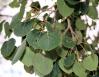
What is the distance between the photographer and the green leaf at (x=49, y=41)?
65cm

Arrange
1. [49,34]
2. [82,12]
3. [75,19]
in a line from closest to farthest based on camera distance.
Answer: [49,34] < [82,12] < [75,19]

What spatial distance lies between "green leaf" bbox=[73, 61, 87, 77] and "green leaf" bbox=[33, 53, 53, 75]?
2.8 inches

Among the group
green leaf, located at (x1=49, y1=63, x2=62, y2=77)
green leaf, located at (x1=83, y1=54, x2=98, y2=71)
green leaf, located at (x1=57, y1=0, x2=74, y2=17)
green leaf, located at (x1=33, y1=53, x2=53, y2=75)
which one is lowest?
green leaf, located at (x1=49, y1=63, x2=62, y2=77)

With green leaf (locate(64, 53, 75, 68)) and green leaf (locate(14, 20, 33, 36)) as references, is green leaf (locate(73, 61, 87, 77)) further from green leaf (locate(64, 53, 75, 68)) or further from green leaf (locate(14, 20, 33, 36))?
green leaf (locate(14, 20, 33, 36))

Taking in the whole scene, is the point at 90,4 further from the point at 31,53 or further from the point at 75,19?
the point at 31,53

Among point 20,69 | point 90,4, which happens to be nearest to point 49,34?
point 90,4

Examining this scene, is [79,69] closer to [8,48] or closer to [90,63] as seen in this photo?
[90,63]

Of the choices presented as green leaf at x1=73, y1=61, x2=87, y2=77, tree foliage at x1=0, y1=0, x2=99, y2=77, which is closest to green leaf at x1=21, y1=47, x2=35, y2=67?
tree foliage at x1=0, y1=0, x2=99, y2=77

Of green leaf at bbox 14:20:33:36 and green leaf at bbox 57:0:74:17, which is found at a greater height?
green leaf at bbox 57:0:74:17

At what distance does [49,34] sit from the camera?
673mm

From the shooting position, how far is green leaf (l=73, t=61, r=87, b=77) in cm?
75

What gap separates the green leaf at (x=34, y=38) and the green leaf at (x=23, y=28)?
29 millimetres

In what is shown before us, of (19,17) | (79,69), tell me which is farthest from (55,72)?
(19,17)

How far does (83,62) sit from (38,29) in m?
0.15
